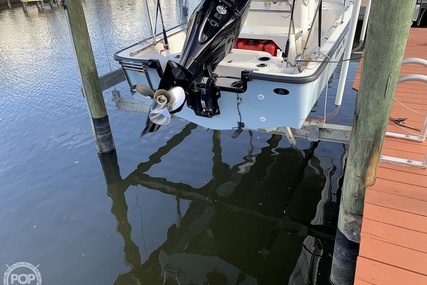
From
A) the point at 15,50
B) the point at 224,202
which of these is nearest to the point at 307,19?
the point at 224,202

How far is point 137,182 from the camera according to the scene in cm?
568

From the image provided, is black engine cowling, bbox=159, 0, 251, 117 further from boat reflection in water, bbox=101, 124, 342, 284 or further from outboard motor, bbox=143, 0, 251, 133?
boat reflection in water, bbox=101, 124, 342, 284

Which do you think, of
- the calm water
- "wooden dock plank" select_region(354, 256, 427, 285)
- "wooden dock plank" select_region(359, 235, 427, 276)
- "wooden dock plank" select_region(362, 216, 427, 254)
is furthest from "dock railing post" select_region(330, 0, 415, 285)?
the calm water

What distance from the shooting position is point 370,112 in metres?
2.65

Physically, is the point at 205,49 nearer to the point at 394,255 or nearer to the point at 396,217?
the point at 396,217

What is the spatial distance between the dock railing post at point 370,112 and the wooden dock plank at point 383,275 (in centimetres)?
59

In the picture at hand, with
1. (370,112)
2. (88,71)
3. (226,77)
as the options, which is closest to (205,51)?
(226,77)

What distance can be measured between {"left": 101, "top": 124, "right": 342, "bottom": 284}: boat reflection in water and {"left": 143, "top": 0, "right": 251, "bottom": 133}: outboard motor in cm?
161

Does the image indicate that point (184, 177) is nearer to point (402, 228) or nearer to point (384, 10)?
point (402, 228)

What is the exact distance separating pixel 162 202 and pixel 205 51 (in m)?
2.46

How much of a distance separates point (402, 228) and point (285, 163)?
3204 mm

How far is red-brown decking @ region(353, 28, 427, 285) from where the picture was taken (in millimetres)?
2402

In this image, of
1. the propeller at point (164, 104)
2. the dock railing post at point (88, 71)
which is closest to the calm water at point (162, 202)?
the dock railing post at point (88, 71)

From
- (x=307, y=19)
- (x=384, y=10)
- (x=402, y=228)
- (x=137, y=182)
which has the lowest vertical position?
(x=137, y=182)
